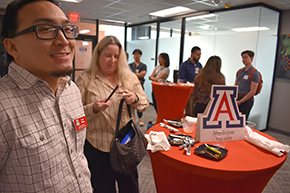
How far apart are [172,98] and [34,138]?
2.67 metres

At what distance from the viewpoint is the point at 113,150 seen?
136 centimetres

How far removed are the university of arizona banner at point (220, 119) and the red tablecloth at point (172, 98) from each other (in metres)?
1.66

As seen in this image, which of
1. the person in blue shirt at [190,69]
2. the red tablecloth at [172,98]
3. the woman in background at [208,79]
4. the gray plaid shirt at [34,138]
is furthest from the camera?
the person in blue shirt at [190,69]

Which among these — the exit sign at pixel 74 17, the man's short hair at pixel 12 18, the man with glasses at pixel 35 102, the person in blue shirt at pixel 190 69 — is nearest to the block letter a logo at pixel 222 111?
the man with glasses at pixel 35 102

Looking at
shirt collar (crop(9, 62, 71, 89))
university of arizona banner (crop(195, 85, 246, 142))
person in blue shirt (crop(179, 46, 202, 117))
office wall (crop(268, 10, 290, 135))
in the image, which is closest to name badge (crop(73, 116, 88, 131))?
shirt collar (crop(9, 62, 71, 89))

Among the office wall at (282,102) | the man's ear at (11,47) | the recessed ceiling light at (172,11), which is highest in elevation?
the recessed ceiling light at (172,11)

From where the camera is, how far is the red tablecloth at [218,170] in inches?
41.7

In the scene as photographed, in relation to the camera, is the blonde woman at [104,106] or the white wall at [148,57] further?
the white wall at [148,57]

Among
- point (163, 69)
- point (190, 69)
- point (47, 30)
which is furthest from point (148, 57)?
point (47, 30)

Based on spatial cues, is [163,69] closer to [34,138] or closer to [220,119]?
[220,119]

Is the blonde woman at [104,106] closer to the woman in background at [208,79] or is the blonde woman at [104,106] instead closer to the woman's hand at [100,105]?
the woman's hand at [100,105]

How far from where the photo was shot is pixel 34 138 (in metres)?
0.74

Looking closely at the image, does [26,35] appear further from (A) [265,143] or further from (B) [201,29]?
(B) [201,29]

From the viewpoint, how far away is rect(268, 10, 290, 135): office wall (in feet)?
14.6
